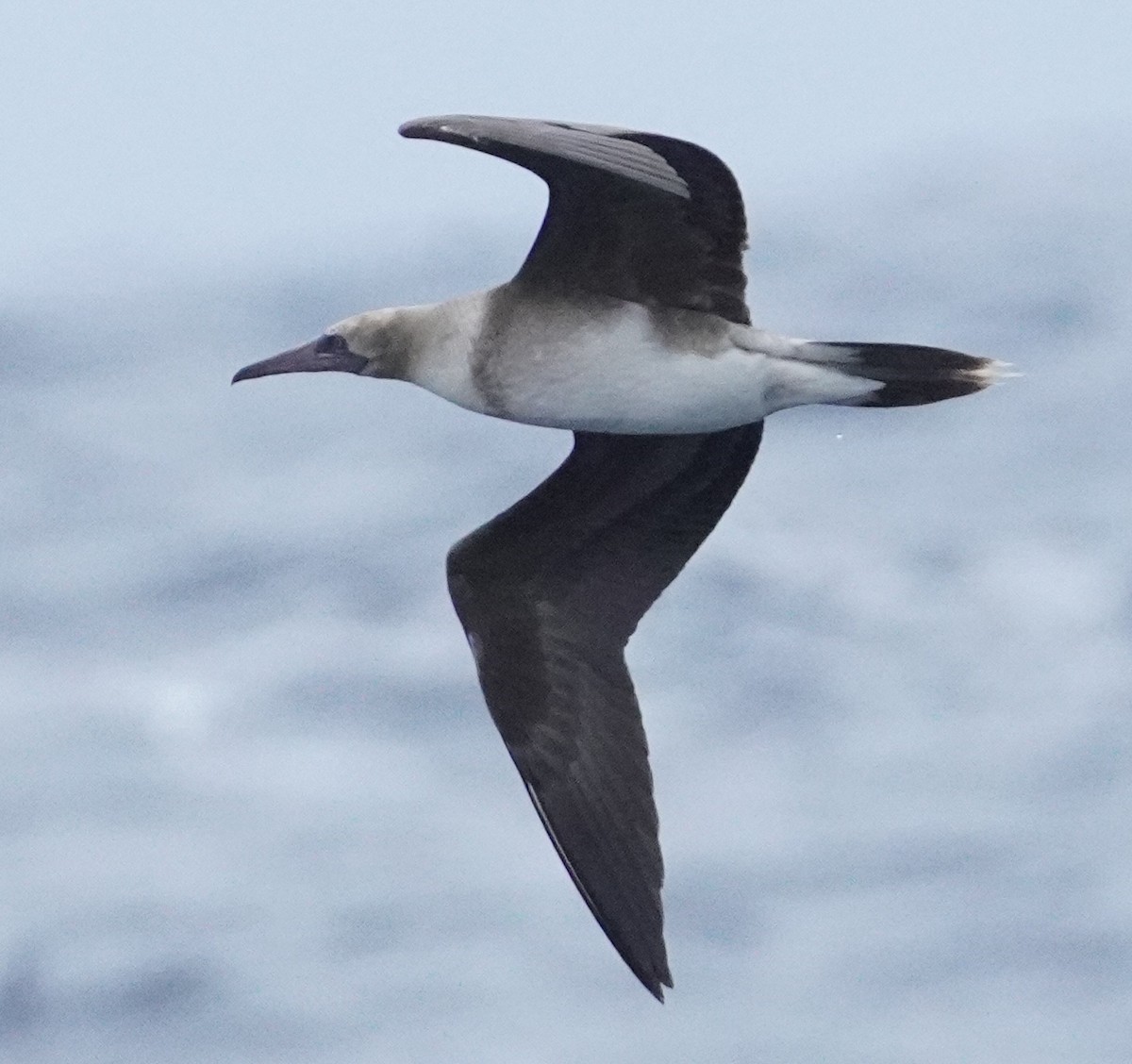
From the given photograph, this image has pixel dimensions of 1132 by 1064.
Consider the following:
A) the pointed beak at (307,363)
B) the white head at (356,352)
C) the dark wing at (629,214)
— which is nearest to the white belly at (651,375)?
the dark wing at (629,214)

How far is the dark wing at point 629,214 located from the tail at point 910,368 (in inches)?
18.2

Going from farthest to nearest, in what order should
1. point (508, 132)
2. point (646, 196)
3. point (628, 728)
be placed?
point (628, 728), point (646, 196), point (508, 132)

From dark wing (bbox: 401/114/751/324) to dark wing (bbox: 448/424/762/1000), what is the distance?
4.70ft

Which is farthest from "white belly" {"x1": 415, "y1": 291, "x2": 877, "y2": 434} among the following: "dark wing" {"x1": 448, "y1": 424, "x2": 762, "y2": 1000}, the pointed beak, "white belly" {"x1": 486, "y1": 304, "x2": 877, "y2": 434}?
the pointed beak

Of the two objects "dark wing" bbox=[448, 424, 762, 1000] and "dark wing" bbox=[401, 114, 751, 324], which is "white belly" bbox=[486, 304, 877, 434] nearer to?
"dark wing" bbox=[401, 114, 751, 324]

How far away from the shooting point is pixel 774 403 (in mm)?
11164

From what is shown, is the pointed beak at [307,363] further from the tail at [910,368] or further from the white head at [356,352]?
the tail at [910,368]

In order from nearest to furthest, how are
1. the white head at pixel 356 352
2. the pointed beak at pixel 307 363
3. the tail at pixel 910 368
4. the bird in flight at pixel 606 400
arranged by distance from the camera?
1. the bird in flight at pixel 606 400
2. the tail at pixel 910 368
3. the white head at pixel 356 352
4. the pointed beak at pixel 307 363

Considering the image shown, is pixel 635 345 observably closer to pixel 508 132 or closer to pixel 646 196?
pixel 646 196

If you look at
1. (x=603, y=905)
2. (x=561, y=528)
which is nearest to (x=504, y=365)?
(x=561, y=528)

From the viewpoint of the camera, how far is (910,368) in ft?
36.0

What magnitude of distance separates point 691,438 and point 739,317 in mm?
1323

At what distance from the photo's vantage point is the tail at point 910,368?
10.9m

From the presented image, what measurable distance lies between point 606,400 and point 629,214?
0.93 m
